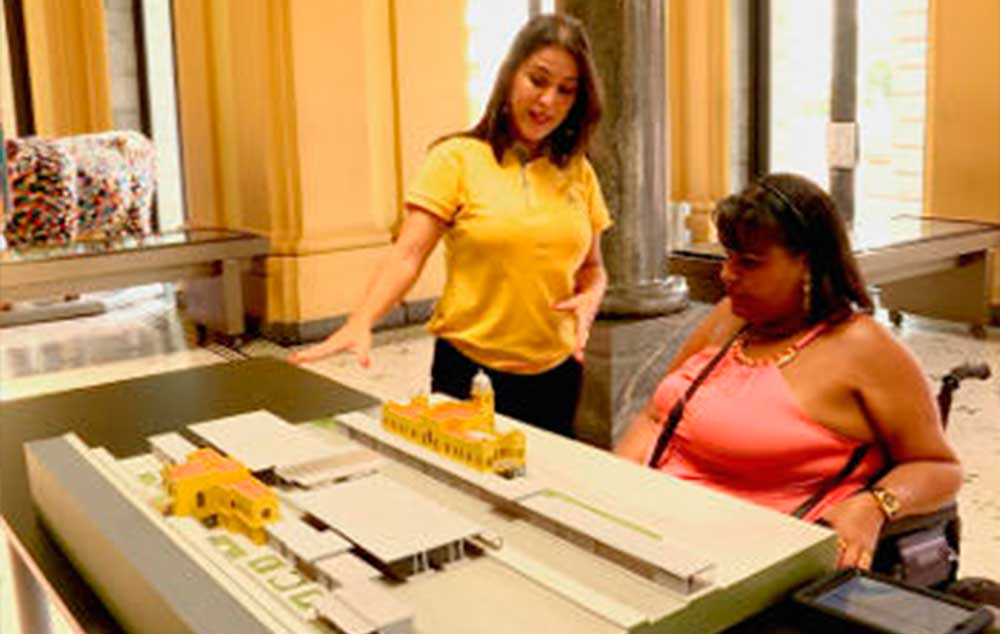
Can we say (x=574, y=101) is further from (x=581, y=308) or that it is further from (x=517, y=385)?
(x=517, y=385)

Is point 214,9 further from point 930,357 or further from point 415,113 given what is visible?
point 930,357

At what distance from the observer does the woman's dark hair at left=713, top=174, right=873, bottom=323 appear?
205cm

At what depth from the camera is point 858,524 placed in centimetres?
191

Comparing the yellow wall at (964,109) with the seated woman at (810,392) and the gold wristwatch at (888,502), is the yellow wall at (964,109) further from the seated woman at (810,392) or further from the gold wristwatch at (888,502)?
the gold wristwatch at (888,502)

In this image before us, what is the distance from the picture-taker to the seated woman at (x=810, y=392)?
201cm

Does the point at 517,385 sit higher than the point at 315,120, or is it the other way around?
the point at 315,120

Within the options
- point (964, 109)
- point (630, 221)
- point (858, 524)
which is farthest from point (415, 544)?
point (964, 109)

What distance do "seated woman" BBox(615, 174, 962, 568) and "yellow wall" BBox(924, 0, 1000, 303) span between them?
5247mm

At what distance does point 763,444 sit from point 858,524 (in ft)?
0.73

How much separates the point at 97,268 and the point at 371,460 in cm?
524

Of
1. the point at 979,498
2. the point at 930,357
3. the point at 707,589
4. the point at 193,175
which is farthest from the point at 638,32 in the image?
the point at 193,175

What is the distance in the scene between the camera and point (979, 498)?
409cm

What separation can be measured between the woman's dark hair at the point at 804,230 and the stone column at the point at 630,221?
2341mm

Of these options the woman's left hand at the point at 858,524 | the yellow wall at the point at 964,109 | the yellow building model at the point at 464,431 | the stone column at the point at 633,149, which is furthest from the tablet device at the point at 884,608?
the yellow wall at the point at 964,109
